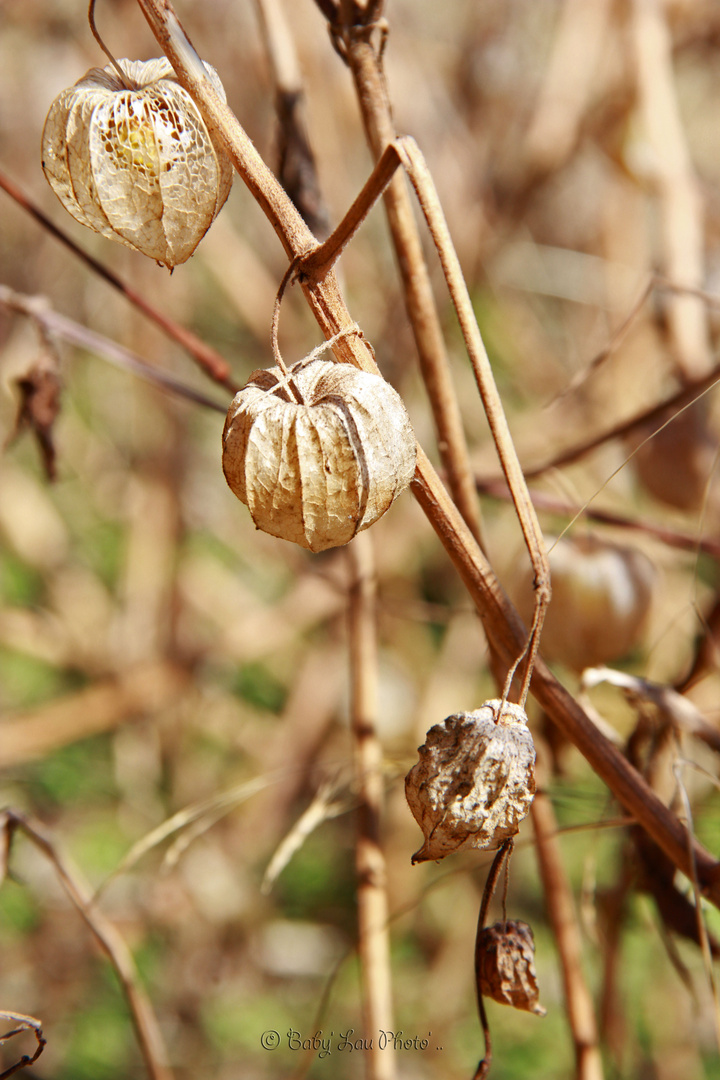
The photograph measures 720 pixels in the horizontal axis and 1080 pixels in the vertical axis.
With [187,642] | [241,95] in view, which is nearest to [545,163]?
[241,95]

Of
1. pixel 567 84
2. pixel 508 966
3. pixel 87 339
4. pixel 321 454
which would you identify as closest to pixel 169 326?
pixel 87 339

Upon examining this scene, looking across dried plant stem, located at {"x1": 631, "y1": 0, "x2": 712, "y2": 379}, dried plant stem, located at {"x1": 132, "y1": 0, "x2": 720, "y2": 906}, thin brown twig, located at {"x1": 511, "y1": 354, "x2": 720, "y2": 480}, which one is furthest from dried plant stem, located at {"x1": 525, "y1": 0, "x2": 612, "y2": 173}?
dried plant stem, located at {"x1": 132, "y1": 0, "x2": 720, "y2": 906}

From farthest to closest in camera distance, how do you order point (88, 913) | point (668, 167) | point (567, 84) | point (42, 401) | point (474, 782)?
point (567, 84) < point (668, 167) < point (42, 401) < point (88, 913) < point (474, 782)

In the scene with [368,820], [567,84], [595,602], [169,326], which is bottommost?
[368,820]

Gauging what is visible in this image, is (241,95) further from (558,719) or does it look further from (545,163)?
(558,719)

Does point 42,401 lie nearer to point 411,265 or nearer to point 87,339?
point 87,339

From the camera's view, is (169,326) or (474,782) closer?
(474,782)

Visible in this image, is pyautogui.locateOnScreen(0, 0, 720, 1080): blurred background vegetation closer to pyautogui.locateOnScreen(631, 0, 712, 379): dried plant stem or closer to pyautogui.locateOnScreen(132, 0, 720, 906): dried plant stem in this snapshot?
pyautogui.locateOnScreen(631, 0, 712, 379): dried plant stem

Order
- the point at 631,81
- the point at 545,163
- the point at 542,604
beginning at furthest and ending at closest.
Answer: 1. the point at 545,163
2. the point at 631,81
3. the point at 542,604
